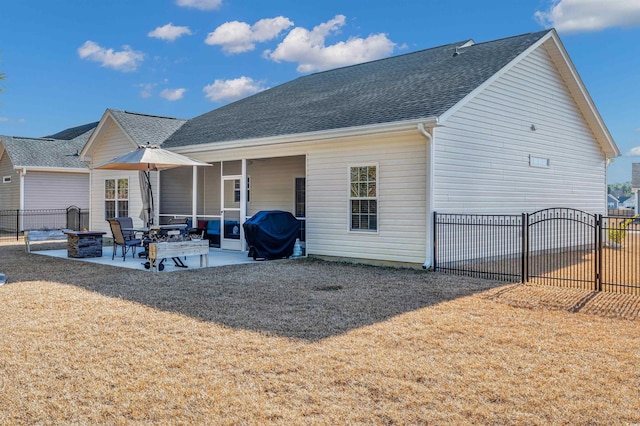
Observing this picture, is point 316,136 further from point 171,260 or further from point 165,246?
point 171,260

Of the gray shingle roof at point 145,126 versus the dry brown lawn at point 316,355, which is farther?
the gray shingle roof at point 145,126

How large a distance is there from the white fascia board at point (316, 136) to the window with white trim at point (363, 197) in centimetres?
84

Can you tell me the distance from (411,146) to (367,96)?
10.8ft

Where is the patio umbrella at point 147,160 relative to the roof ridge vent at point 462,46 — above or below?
below

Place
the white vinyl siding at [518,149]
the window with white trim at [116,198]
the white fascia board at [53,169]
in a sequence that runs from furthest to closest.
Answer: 1. the white fascia board at [53,169]
2. the window with white trim at [116,198]
3. the white vinyl siding at [518,149]

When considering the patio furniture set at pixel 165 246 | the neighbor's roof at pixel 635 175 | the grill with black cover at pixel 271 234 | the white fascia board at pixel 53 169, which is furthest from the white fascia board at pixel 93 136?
the neighbor's roof at pixel 635 175

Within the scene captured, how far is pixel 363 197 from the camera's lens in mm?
11391

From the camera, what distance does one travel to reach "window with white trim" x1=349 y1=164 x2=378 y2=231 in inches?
443

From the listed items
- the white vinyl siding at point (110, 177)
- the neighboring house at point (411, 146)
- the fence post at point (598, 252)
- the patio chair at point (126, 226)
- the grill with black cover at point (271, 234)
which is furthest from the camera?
the white vinyl siding at point (110, 177)

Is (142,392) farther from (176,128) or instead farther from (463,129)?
(176,128)

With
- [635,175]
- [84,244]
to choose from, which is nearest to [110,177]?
[84,244]

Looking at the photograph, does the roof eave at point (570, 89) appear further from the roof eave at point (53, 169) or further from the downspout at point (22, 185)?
the downspout at point (22, 185)

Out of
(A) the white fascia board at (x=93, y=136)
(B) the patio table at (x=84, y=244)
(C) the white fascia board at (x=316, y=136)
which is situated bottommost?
(B) the patio table at (x=84, y=244)

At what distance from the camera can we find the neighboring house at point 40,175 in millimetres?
23609
